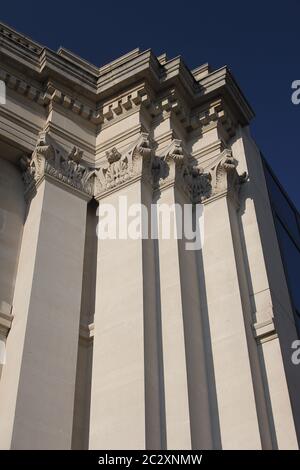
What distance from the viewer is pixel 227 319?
13602 mm

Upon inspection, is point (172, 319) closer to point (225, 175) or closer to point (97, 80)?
point (225, 175)

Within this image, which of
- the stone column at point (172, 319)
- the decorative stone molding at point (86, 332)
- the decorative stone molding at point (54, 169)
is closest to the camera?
the stone column at point (172, 319)

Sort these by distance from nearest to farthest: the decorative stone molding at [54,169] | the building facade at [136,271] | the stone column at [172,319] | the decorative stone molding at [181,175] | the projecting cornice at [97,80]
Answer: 1. the stone column at [172,319]
2. the building facade at [136,271]
3. the decorative stone molding at [54,169]
4. the decorative stone molding at [181,175]
5. the projecting cornice at [97,80]

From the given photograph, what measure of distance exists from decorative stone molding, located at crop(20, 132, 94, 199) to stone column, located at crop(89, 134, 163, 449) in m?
0.42

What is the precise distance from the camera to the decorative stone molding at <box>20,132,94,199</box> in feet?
52.0

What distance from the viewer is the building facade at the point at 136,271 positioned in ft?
38.9

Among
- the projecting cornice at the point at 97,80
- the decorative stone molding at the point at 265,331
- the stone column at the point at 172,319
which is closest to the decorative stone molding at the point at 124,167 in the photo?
the stone column at the point at 172,319

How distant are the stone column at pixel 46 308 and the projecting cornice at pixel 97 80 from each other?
2005 millimetres

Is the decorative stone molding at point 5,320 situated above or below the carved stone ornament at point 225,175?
below

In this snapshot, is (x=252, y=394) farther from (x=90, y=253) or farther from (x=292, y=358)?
(x=90, y=253)

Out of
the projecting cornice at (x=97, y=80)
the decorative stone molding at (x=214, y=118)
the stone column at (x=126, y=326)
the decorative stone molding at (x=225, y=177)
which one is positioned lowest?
the stone column at (x=126, y=326)

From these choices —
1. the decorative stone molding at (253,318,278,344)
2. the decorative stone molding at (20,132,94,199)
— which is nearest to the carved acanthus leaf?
the decorative stone molding at (20,132,94,199)

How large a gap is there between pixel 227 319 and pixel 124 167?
4549 mm

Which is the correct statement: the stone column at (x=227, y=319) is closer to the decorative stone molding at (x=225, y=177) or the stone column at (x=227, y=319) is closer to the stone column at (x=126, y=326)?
the decorative stone molding at (x=225, y=177)
